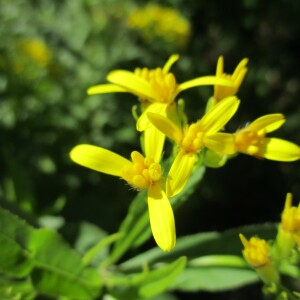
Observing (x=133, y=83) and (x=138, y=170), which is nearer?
(x=138, y=170)

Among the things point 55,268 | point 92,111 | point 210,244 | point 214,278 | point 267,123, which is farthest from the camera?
point 92,111

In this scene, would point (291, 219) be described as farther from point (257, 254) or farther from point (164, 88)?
point (164, 88)

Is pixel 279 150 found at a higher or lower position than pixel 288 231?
higher

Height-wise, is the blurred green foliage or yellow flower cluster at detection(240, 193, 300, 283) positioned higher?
yellow flower cluster at detection(240, 193, 300, 283)

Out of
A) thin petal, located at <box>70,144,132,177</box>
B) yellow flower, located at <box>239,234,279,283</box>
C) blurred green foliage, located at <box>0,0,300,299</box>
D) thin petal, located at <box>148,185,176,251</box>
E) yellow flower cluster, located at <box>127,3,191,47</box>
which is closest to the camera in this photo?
thin petal, located at <box>148,185,176,251</box>

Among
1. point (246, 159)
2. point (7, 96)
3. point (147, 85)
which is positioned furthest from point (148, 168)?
point (246, 159)

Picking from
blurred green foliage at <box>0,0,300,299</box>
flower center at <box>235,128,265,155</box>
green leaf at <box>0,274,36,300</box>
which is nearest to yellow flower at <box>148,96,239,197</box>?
flower center at <box>235,128,265,155</box>

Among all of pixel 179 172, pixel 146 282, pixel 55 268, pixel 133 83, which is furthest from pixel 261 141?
pixel 55 268

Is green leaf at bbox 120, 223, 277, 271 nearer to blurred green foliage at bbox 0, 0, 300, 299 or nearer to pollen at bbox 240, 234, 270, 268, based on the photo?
pollen at bbox 240, 234, 270, 268
